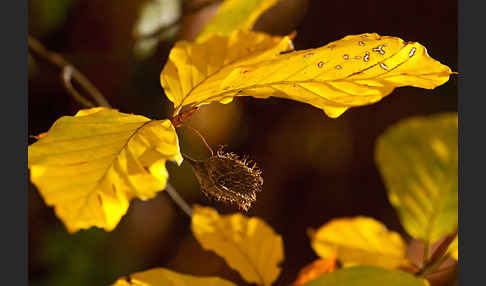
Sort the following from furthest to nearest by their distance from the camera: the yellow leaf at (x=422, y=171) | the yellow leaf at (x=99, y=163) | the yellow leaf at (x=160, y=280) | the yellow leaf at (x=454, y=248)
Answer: the yellow leaf at (x=422, y=171), the yellow leaf at (x=454, y=248), the yellow leaf at (x=160, y=280), the yellow leaf at (x=99, y=163)

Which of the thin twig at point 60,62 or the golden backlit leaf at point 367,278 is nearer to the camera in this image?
the golden backlit leaf at point 367,278

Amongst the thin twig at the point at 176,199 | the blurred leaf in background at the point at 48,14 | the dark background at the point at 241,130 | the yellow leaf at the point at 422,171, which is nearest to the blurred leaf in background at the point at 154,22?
the dark background at the point at 241,130

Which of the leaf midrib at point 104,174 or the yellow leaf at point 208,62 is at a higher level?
the yellow leaf at point 208,62

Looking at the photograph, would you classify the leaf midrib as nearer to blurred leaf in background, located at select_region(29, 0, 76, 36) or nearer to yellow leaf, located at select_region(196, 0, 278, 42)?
yellow leaf, located at select_region(196, 0, 278, 42)

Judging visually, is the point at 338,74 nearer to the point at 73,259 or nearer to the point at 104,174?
the point at 104,174

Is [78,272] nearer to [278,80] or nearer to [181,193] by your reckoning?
[181,193]

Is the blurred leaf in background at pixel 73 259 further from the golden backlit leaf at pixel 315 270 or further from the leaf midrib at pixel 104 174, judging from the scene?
the leaf midrib at pixel 104 174

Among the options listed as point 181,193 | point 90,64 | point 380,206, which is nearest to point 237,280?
point 181,193
